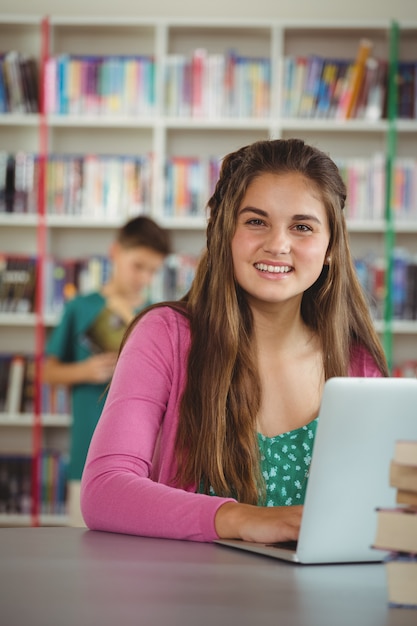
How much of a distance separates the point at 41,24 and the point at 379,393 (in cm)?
381

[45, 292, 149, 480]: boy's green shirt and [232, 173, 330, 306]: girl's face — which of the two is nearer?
[232, 173, 330, 306]: girl's face

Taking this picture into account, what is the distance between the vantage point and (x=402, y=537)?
35.1 inches

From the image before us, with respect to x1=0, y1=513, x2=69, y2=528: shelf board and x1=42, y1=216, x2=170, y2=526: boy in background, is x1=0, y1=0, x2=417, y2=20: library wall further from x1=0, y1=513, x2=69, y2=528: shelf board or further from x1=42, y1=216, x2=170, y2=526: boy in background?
x1=0, y1=513, x2=69, y2=528: shelf board

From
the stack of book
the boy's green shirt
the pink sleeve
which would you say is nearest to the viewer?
the stack of book

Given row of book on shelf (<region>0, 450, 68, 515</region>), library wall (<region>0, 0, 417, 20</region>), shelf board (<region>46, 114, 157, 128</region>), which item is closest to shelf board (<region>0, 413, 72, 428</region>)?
row of book on shelf (<region>0, 450, 68, 515</region>)

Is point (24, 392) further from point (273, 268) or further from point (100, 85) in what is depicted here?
point (273, 268)

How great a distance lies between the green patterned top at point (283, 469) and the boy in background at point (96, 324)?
187cm

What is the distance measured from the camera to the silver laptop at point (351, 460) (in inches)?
43.8

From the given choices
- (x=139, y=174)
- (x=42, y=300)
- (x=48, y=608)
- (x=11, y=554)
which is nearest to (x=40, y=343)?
(x=42, y=300)

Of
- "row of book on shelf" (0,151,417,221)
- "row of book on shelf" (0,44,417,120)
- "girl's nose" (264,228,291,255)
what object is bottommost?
"girl's nose" (264,228,291,255)

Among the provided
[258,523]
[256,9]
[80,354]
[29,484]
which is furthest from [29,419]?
[258,523]

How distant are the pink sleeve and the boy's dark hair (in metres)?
1.85

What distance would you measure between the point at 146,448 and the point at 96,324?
80.2 inches

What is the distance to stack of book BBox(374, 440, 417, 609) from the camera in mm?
890
